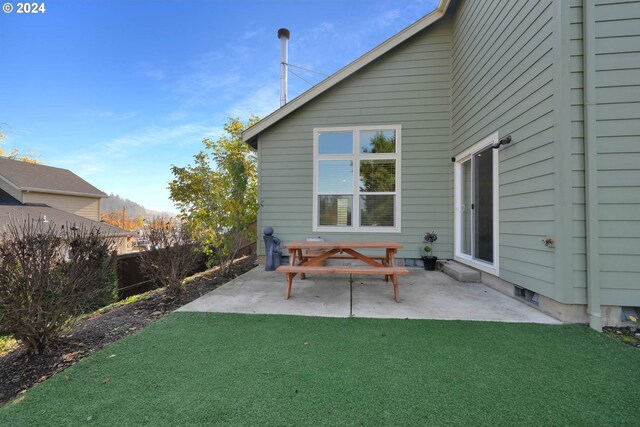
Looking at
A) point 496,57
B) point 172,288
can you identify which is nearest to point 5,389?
point 172,288

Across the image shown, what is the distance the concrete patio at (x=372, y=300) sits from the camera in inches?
114

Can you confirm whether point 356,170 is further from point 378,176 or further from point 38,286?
point 38,286

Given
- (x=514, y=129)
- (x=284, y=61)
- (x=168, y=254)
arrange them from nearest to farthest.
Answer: (x=514, y=129)
(x=168, y=254)
(x=284, y=61)

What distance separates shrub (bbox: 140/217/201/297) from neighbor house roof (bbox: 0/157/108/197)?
Answer: 15.6 metres

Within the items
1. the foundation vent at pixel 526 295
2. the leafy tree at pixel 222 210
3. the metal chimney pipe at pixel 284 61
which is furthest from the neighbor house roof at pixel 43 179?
the foundation vent at pixel 526 295

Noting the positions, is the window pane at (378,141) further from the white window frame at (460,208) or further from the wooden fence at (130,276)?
the wooden fence at (130,276)

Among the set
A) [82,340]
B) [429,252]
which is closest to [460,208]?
[429,252]

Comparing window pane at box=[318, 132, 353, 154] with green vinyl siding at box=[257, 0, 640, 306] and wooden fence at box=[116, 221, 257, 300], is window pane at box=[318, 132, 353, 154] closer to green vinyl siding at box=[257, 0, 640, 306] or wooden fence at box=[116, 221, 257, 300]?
green vinyl siding at box=[257, 0, 640, 306]

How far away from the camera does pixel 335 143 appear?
5727 mm

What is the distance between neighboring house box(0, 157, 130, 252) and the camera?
516 inches

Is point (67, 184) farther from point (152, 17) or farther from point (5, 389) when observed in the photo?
point (5, 389)

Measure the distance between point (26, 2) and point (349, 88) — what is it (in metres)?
7.21

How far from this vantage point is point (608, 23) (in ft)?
8.37

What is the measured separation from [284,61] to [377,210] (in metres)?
5.70
